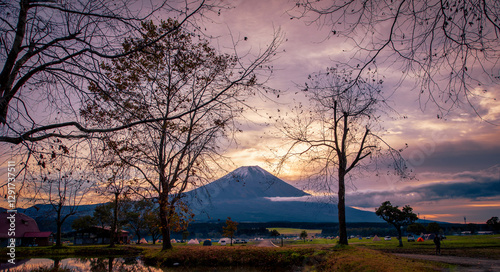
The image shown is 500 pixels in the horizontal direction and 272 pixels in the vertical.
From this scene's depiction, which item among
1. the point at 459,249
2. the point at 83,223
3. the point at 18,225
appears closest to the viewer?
the point at 459,249

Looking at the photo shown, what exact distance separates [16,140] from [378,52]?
678 centimetres

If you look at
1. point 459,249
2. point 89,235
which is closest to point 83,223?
point 89,235

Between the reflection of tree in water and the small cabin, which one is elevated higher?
the reflection of tree in water

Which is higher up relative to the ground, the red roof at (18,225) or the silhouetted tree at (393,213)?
the silhouetted tree at (393,213)

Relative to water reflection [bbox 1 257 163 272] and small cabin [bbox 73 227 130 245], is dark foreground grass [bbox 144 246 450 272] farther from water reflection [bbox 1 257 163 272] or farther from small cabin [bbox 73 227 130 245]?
small cabin [bbox 73 227 130 245]

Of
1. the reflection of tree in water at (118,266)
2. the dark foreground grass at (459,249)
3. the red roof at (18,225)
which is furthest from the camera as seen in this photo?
the red roof at (18,225)

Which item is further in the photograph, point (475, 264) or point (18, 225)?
point (18, 225)

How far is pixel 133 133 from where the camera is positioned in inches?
246

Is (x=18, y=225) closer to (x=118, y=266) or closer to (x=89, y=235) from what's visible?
(x=89, y=235)

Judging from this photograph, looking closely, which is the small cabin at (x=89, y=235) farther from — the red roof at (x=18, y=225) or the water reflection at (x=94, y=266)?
the water reflection at (x=94, y=266)

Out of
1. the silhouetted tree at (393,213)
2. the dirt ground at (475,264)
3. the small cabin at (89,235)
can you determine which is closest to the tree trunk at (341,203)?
the dirt ground at (475,264)

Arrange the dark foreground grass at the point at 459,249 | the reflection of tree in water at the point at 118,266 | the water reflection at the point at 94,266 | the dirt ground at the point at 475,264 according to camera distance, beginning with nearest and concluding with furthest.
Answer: the dirt ground at the point at 475,264 < the water reflection at the point at 94,266 < the reflection of tree in water at the point at 118,266 < the dark foreground grass at the point at 459,249

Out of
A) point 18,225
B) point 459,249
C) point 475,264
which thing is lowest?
point 18,225

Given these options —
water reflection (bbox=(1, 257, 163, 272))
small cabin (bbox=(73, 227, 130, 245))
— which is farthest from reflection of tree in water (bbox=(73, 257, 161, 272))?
small cabin (bbox=(73, 227, 130, 245))
